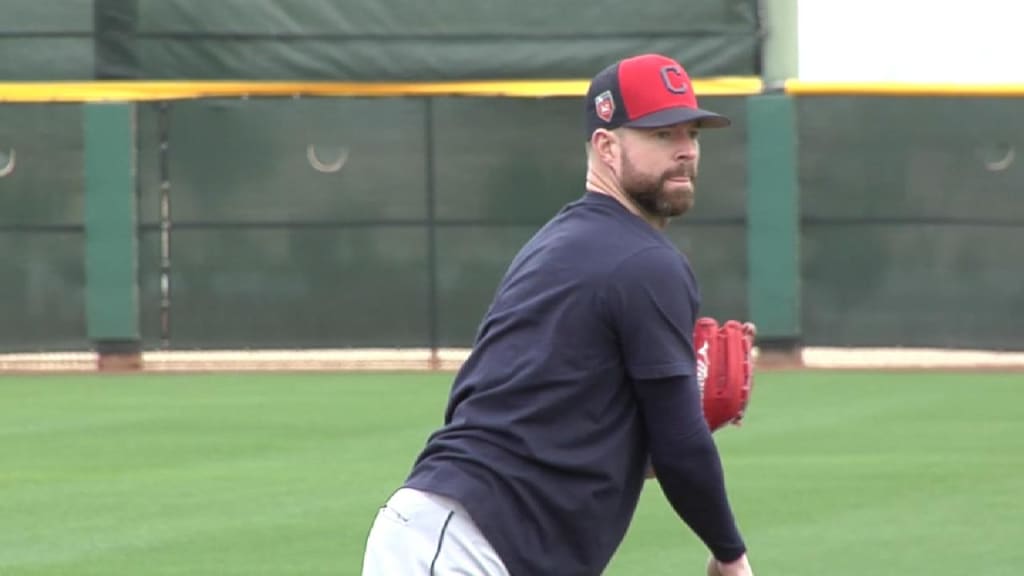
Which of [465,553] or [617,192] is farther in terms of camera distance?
[617,192]

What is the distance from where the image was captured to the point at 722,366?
4367 mm

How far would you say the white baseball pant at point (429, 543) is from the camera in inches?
159

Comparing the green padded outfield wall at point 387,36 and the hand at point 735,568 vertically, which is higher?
the green padded outfield wall at point 387,36

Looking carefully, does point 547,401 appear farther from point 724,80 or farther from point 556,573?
point 724,80

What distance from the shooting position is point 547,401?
406 cm

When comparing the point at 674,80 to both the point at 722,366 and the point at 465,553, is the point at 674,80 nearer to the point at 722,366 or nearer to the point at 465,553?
the point at 722,366

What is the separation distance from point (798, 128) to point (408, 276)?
3.57 metres

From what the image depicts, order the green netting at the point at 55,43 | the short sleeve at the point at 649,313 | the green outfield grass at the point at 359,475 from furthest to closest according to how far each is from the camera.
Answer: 1. the green netting at the point at 55,43
2. the green outfield grass at the point at 359,475
3. the short sleeve at the point at 649,313

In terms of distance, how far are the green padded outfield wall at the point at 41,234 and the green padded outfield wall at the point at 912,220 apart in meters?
6.25

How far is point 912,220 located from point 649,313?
14497mm

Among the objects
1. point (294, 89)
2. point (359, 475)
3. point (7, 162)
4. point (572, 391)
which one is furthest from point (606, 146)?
point (7, 162)

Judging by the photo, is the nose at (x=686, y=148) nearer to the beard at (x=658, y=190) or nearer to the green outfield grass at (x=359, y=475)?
the beard at (x=658, y=190)

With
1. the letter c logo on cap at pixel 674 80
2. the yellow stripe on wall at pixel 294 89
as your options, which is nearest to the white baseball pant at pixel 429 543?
the letter c logo on cap at pixel 674 80

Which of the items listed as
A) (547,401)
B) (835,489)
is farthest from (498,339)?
(835,489)
